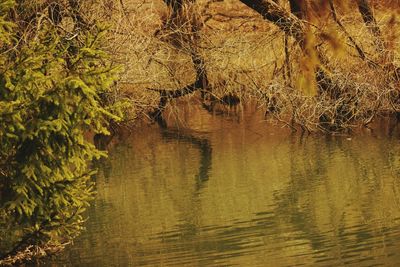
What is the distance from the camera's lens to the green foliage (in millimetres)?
10414

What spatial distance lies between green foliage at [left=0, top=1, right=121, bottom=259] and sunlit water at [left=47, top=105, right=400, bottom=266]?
634mm

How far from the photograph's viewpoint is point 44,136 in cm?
1049

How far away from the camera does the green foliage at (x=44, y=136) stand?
10414 mm

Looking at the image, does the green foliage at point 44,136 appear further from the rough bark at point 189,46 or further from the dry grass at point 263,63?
the rough bark at point 189,46

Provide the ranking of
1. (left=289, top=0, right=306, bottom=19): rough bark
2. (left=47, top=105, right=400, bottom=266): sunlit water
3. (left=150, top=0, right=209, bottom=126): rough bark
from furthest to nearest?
1. (left=150, top=0, right=209, bottom=126): rough bark
2. (left=289, top=0, right=306, bottom=19): rough bark
3. (left=47, top=105, right=400, bottom=266): sunlit water

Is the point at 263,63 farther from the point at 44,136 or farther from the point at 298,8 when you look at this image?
the point at 44,136

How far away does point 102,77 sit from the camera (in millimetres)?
10812

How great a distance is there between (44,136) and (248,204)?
13.9 feet

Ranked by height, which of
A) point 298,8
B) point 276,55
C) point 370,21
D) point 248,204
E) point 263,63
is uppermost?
point 298,8

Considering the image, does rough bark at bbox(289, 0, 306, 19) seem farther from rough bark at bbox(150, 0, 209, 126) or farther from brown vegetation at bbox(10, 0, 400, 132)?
rough bark at bbox(150, 0, 209, 126)

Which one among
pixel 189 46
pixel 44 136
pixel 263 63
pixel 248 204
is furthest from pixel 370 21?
pixel 44 136

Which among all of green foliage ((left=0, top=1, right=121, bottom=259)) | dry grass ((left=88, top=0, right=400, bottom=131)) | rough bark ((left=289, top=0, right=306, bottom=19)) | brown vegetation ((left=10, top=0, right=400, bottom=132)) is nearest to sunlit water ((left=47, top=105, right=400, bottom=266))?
green foliage ((left=0, top=1, right=121, bottom=259))

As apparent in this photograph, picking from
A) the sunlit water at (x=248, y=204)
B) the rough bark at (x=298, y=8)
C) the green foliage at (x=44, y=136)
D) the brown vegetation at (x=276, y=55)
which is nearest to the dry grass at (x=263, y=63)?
the brown vegetation at (x=276, y=55)

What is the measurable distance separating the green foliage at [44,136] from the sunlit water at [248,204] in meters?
0.63
